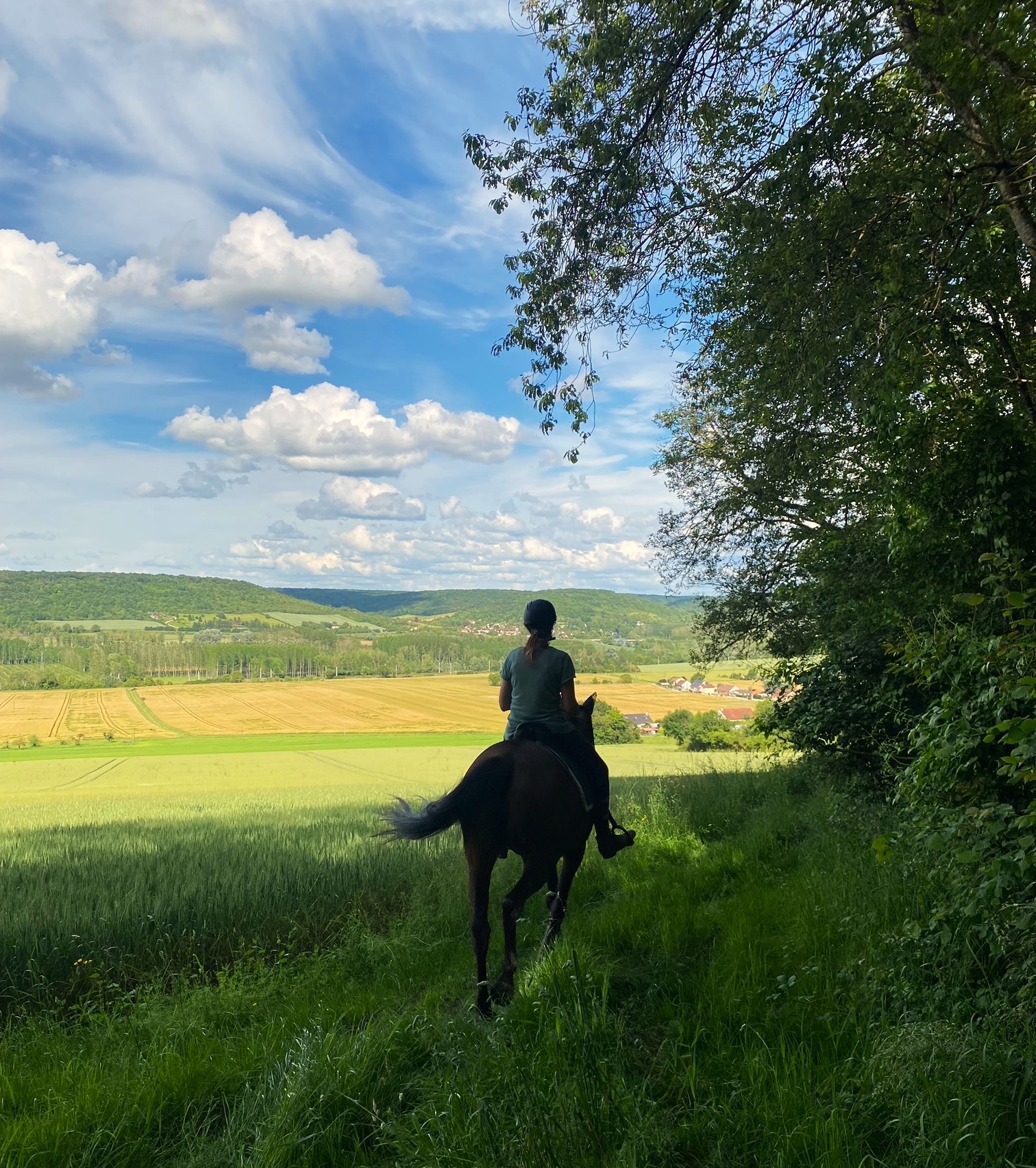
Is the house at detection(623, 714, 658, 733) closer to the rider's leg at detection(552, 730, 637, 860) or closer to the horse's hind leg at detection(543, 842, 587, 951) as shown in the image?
the rider's leg at detection(552, 730, 637, 860)

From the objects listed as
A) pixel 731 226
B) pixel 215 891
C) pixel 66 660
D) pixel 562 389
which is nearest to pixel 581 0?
pixel 731 226

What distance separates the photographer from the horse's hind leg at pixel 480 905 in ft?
14.7

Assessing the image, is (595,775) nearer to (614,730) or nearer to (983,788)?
(983,788)

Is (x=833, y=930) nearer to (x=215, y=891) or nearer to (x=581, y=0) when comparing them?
(x=215, y=891)

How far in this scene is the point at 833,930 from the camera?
452cm

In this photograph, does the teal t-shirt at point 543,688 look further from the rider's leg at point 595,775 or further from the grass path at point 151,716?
the grass path at point 151,716

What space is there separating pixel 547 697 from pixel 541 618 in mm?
634

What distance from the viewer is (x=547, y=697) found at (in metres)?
5.48

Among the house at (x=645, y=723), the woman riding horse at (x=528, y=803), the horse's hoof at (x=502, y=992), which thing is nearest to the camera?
the horse's hoof at (x=502, y=992)

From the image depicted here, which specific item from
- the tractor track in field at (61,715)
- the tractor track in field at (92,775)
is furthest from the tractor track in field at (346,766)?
the tractor track in field at (61,715)

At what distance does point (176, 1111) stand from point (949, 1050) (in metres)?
3.46

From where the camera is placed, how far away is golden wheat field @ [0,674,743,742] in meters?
58.5

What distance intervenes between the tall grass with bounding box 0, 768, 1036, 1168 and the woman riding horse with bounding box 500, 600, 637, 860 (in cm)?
129

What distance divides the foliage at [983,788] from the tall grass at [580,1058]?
373 mm
